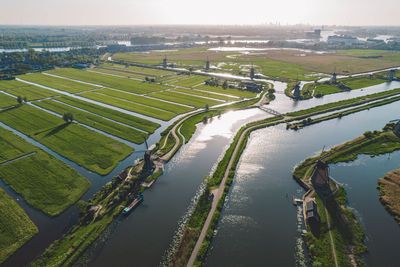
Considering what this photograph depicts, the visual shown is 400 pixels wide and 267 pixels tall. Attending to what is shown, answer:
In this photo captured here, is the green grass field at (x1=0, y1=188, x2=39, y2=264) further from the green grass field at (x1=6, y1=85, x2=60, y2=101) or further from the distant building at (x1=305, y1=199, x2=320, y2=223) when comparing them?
the green grass field at (x1=6, y1=85, x2=60, y2=101)

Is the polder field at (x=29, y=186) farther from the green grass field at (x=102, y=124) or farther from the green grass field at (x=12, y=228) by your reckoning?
the green grass field at (x=102, y=124)

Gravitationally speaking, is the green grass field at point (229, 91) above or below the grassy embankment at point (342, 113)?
above

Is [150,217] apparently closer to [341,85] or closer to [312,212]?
[312,212]

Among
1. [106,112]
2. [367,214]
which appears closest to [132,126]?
[106,112]

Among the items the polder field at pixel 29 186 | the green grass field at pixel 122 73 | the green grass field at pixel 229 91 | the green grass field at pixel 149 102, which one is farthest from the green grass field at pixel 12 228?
the green grass field at pixel 122 73

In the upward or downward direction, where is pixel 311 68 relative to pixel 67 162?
upward

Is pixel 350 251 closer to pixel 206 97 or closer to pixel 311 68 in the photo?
pixel 206 97

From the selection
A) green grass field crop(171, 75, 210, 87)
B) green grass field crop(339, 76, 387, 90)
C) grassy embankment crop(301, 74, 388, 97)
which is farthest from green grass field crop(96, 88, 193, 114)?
green grass field crop(339, 76, 387, 90)
